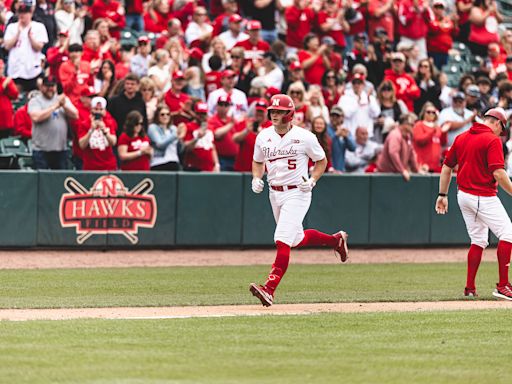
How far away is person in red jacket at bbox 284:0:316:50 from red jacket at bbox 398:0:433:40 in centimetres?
208

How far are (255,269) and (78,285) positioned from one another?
3.17 metres

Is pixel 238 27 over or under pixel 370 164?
over

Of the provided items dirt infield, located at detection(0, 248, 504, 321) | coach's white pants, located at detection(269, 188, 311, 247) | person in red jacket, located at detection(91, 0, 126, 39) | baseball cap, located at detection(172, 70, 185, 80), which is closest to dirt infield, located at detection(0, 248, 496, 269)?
dirt infield, located at detection(0, 248, 504, 321)

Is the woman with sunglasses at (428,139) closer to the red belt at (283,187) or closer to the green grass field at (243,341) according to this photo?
the green grass field at (243,341)

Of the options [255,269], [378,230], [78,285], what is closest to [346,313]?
[78,285]

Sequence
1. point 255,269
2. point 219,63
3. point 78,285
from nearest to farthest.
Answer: point 78,285
point 255,269
point 219,63

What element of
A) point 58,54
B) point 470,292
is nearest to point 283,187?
point 470,292

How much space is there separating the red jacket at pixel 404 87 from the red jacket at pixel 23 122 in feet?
22.8

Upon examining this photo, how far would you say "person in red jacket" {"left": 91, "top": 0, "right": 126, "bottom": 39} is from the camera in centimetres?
2108

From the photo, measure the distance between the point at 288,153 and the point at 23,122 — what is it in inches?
274

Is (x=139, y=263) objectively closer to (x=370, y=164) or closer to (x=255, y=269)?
(x=255, y=269)

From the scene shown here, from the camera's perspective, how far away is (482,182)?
1330 centimetres

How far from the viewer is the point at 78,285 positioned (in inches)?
572

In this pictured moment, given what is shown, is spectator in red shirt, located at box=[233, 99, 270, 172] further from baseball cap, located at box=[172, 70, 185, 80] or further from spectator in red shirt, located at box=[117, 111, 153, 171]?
spectator in red shirt, located at box=[117, 111, 153, 171]
